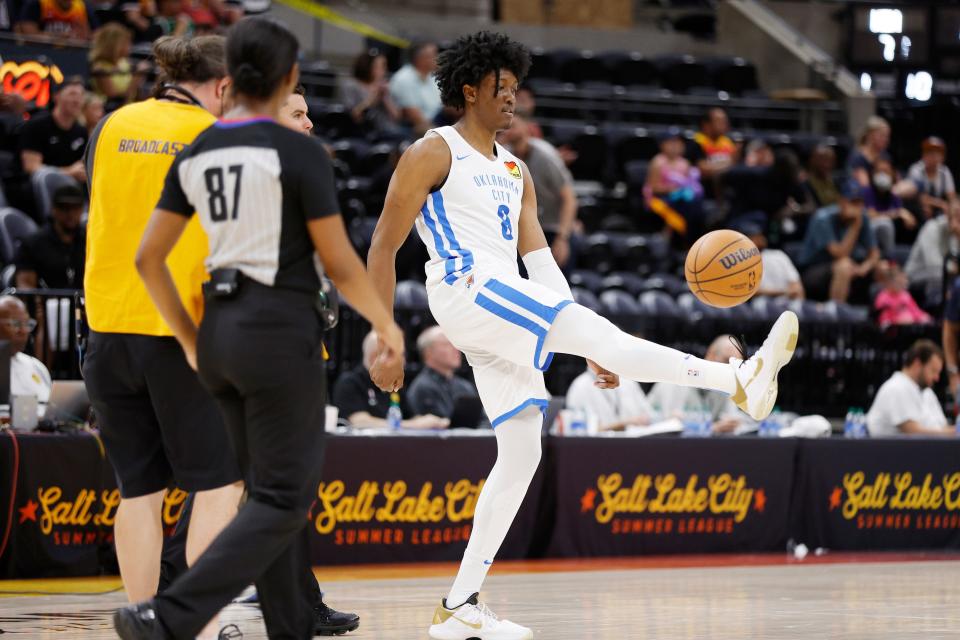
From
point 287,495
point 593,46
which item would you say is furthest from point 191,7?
point 287,495

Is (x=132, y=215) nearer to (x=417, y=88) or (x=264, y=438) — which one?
(x=264, y=438)

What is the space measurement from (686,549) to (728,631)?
4.48 meters

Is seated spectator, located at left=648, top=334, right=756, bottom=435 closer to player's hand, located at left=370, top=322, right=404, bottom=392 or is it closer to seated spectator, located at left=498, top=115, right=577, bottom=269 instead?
seated spectator, located at left=498, top=115, right=577, bottom=269

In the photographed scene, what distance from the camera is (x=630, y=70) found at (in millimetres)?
19094

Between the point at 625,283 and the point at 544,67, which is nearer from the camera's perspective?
the point at 625,283

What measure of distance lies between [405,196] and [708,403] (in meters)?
6.20

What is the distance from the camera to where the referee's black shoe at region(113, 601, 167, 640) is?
3854mm

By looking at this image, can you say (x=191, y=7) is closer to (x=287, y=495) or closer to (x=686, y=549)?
(x=686, y=549)

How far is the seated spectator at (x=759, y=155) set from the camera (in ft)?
52.2

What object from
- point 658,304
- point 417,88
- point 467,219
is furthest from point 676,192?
point 467,219

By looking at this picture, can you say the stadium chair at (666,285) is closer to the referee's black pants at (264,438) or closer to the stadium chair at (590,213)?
the stadium chair at (590,213)

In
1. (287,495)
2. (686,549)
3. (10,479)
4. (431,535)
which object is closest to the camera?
(287,495)

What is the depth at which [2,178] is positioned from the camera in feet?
38.8

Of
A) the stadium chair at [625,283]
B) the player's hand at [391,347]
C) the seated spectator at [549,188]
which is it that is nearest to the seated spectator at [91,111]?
the seated spectator at [549,188]
